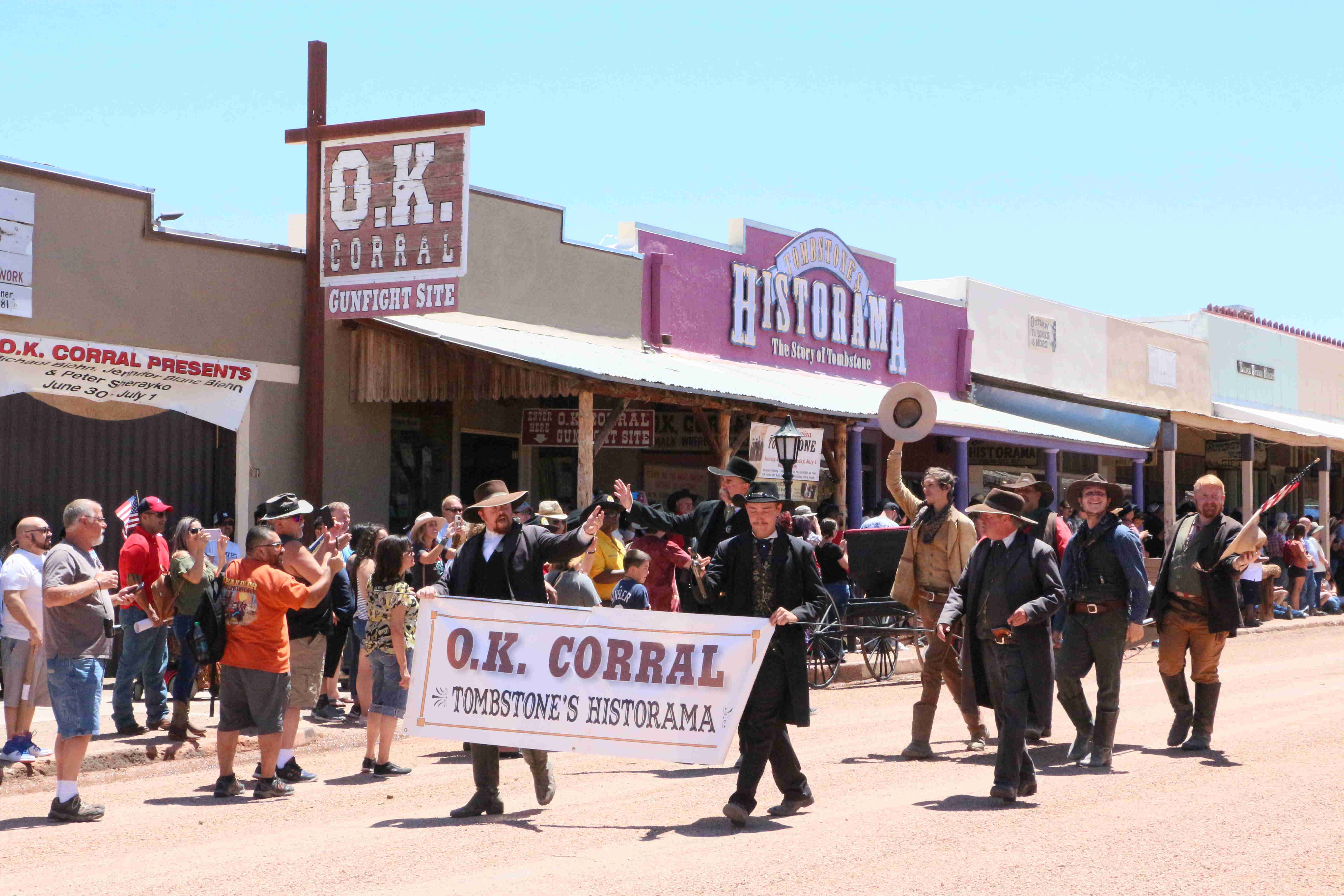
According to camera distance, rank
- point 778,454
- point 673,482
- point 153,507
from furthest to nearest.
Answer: point 673,482
point 778,454
point 153,507

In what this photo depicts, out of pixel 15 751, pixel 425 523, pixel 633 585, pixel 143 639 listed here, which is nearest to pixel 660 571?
pixel 633 585

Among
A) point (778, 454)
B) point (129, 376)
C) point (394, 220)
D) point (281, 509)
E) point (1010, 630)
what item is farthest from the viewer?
point (778, 454)

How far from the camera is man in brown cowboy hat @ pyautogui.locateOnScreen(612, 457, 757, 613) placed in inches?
322

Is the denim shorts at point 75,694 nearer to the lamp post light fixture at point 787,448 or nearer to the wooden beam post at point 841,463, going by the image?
the lamp post light fixture at point 787,448

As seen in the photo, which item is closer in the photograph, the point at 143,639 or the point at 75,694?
the point at 75,694

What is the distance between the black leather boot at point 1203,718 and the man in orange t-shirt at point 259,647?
566cm

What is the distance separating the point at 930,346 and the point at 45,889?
22.2 metres

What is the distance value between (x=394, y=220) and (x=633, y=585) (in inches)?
219

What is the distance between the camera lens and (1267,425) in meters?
30.8

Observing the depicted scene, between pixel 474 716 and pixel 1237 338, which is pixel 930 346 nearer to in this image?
pixel 1237 338

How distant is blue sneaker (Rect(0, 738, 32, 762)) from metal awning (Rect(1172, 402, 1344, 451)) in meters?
22.6

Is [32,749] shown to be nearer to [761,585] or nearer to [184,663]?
[184,663]

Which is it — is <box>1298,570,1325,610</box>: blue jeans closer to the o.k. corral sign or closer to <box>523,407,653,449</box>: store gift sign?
<box>523,407,653,449</box>: store gift sign

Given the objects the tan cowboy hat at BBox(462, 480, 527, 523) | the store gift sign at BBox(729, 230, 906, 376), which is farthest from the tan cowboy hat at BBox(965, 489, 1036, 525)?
the store gift sign at BBox(729, 230, 906, 376)
